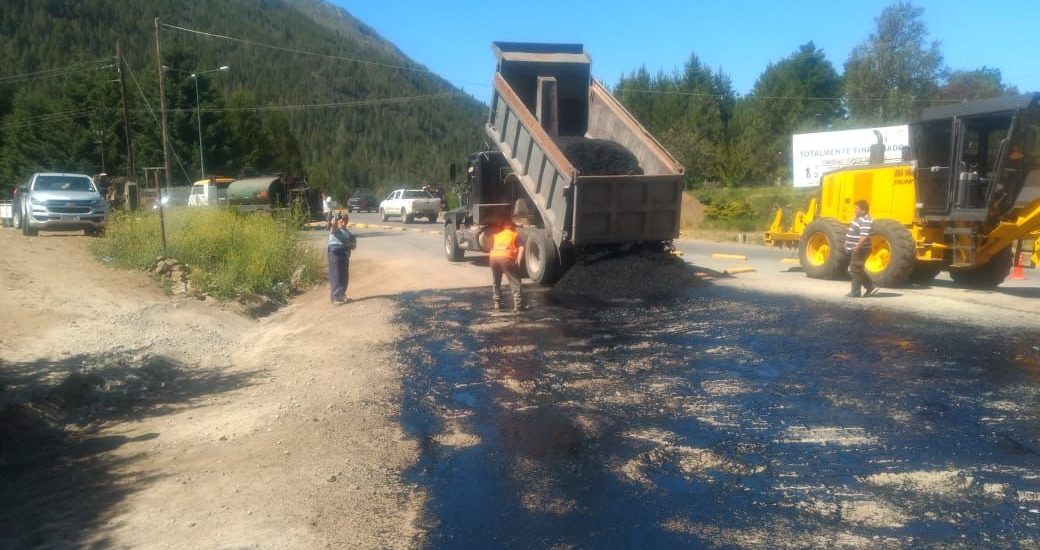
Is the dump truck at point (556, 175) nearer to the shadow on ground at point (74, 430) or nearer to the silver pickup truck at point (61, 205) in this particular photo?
the shadow on ground at point (74, 430)

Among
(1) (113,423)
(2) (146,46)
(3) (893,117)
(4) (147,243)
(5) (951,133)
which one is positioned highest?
(2) (146,46)

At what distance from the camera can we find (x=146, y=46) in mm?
112062

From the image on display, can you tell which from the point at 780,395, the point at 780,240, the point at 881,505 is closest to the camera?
the point at 881,505

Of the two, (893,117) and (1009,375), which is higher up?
(893,117)

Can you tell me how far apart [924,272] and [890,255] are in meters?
1.40

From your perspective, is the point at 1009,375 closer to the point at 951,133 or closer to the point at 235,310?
the point at 951,133

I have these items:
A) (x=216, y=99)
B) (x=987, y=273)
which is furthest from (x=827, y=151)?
(x=216, y=99)

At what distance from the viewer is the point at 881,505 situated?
4887 mm

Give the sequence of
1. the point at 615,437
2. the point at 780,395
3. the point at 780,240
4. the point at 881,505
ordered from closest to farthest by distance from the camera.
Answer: the point at 881,505, the point at 615,437, the point at 780,395, the point at 780,240

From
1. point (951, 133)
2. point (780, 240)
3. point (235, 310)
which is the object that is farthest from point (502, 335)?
point (780, 240)

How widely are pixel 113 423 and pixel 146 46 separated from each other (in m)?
119

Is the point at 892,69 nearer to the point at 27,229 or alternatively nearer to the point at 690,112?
the point at 690,112

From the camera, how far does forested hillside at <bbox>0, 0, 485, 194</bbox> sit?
191 feet

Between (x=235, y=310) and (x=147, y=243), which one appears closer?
(x=235, y=310)
